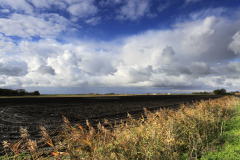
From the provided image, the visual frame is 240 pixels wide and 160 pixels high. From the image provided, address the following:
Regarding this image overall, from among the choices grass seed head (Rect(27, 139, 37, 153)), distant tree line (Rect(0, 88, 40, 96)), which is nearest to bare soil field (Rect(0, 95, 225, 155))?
grass seed head (Rect(27, 139, 37, 153))

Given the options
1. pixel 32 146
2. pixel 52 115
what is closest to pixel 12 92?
pixel 52 115

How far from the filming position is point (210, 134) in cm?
841

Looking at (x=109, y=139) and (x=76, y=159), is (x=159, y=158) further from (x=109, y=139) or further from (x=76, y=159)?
(x=76, y=159)

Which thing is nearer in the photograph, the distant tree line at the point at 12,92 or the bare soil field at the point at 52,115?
the bare soil field at the point at 52,115

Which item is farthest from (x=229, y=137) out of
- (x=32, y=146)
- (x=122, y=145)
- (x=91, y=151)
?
(x=32, y=146)

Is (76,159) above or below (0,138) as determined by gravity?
above

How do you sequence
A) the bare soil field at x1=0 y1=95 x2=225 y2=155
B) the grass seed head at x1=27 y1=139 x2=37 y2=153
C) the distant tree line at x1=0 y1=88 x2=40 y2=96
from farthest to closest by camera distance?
the distant tree line at x1=0 y1=88 x2=40 y2=96
the bare soil field at x1=0 y1=95 x2=225 y2=155
the grass seed head at x1=27 y1=139 x2=37 y2=153

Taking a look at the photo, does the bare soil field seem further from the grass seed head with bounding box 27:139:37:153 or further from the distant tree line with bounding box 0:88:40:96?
the distant tree line with bounding box 0:88:40:96

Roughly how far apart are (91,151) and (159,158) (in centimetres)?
264

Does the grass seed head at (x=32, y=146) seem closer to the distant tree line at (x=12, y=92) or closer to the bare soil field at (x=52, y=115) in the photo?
the bare soil field at (x=52, y=115)

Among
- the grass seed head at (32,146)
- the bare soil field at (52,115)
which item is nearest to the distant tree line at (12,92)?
the bare soil field at (52,115)

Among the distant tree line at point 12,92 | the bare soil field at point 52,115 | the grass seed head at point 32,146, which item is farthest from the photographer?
the distant tree line at point 12,92

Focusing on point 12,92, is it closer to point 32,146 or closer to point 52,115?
point 52,115

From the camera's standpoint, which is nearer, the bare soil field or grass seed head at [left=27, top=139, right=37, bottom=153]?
grass seed head at [left=27, top=139, right=37, bottom=153]
